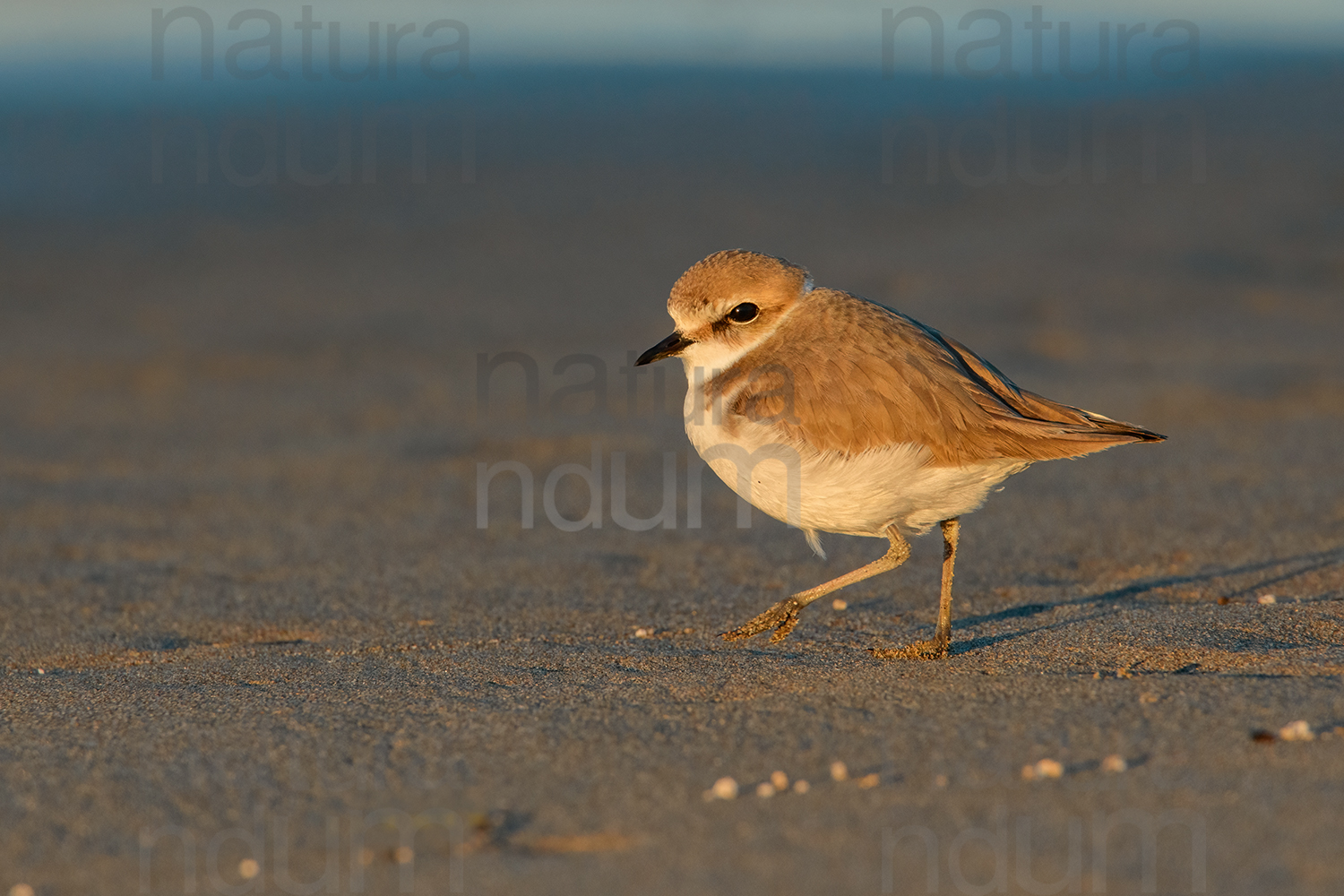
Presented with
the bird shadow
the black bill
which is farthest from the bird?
the bird shadow

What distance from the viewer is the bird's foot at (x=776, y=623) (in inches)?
168

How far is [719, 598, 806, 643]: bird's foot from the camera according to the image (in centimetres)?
428

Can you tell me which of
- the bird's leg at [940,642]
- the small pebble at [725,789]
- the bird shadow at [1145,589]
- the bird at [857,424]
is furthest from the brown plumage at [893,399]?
the small pebble at [725,789]

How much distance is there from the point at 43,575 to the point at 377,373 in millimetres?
3965

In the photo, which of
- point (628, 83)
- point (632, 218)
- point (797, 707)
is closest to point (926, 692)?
point (797, 707)

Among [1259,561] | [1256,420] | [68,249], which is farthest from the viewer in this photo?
[68,249]

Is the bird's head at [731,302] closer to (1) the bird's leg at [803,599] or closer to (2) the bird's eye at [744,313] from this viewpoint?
(2) the bird's eye at [744,313]

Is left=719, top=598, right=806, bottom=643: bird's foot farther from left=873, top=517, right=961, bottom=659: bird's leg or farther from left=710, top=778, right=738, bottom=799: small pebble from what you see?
left=710, top=778, right=738, bottom=799: small pebble

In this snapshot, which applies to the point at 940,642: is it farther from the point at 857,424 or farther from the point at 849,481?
the point at 857,424

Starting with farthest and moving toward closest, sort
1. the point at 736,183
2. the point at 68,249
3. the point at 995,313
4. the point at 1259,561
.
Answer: the point at 736,183 < the point at 68,249 < the point at 995,313 < the point at 1259,561

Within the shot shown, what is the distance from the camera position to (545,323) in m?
10.5

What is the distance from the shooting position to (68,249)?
40.9ft

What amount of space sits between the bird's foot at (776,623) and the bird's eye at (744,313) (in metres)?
0.94

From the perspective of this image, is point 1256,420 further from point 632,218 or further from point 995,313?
point 632,218
